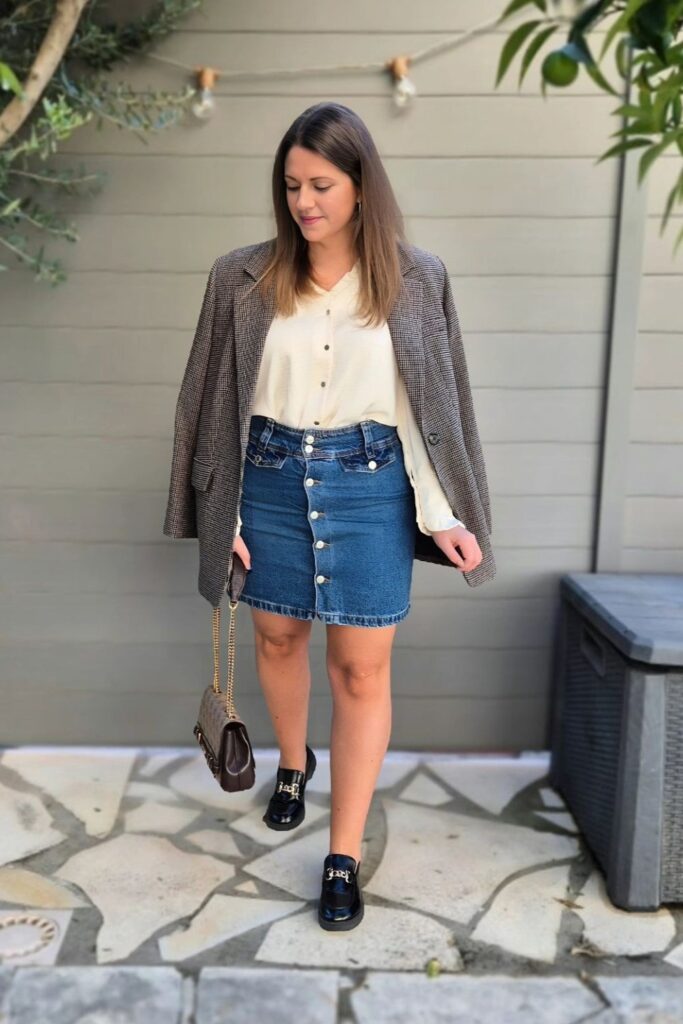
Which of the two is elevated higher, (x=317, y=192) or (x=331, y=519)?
(x=317, y=192)

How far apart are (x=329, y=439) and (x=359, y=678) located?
0.52 m

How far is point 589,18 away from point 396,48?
1.92 meters

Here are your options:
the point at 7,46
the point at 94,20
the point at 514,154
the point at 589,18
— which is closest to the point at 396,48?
the point at 514,154

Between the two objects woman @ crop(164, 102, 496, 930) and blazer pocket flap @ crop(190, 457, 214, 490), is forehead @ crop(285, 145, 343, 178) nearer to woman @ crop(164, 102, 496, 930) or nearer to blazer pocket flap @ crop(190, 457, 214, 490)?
woman @ crop(164, 102, 496, 930)

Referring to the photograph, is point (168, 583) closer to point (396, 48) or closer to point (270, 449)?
point (270, 449)

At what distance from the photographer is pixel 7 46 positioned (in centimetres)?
228

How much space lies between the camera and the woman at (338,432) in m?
1.84

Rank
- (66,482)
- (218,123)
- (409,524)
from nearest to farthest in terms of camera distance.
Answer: (409,524), (218,123), (66,482)

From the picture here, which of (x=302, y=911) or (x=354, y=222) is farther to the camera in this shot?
(x=302, y=911)

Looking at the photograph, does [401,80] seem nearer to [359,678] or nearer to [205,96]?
[205,96]

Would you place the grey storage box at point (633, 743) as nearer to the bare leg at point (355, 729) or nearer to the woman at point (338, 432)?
the woman at point (338, 432)

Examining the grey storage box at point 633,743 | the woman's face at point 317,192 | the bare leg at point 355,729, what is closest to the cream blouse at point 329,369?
the woman's face at point 317,192

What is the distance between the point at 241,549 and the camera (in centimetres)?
202

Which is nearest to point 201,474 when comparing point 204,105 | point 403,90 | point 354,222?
point 354,222
